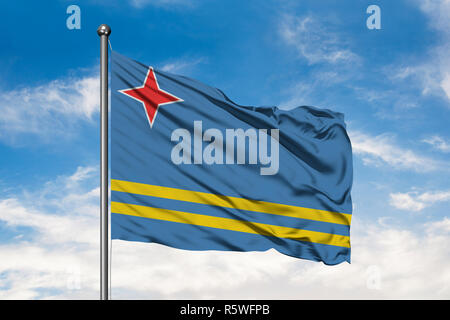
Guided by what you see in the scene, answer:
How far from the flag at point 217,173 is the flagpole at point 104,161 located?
0.76 meters

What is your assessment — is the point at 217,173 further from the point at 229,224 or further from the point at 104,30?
the point at 104,30

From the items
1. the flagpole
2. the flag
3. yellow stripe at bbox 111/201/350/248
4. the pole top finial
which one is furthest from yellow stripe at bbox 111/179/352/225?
the pole top finial

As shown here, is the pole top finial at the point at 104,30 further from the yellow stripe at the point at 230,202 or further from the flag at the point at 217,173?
the yellow stripe at the point at 230,202

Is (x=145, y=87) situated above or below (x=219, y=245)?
above

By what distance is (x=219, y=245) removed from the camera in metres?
9.18

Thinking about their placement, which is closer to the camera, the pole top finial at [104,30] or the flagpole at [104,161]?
the flagpole at [104,161]

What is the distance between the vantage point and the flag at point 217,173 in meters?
8.95

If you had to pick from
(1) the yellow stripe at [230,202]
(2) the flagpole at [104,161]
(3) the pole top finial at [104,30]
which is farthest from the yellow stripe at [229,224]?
(3) the pole top finial at [104,30]

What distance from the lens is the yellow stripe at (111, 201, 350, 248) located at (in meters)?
8.78

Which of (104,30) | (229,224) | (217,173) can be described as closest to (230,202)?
(229,224)
